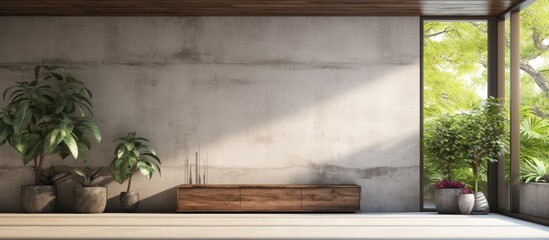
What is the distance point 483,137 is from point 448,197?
0.92 meters

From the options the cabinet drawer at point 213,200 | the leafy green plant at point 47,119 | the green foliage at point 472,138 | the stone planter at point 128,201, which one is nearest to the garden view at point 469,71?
the green foliage at point 472,138

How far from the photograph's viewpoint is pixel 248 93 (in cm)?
1002

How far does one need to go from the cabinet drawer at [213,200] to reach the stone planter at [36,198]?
1760mm

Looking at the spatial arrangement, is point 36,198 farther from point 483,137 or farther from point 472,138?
point 483,137

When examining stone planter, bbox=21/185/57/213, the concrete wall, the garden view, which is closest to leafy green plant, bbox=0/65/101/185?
stone planter, bbox=21/185/57/213

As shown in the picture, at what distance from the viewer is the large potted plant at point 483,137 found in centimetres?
940

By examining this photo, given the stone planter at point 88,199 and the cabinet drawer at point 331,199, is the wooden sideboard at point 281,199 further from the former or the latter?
the stone planter at point 88,199

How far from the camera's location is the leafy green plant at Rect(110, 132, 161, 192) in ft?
30.8

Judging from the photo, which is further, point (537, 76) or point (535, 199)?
point (537, 76)

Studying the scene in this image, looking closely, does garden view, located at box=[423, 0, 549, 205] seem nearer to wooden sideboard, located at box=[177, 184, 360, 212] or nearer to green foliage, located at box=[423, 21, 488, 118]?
green foliage, located at box=[423, 21, 488, 118]

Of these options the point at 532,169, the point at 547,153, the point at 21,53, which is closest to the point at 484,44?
the point at 547,153

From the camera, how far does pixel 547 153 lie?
36.2ft

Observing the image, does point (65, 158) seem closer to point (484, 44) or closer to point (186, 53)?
point (186, 53)

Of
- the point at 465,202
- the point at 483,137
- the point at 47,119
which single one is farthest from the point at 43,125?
the point at 483,137
